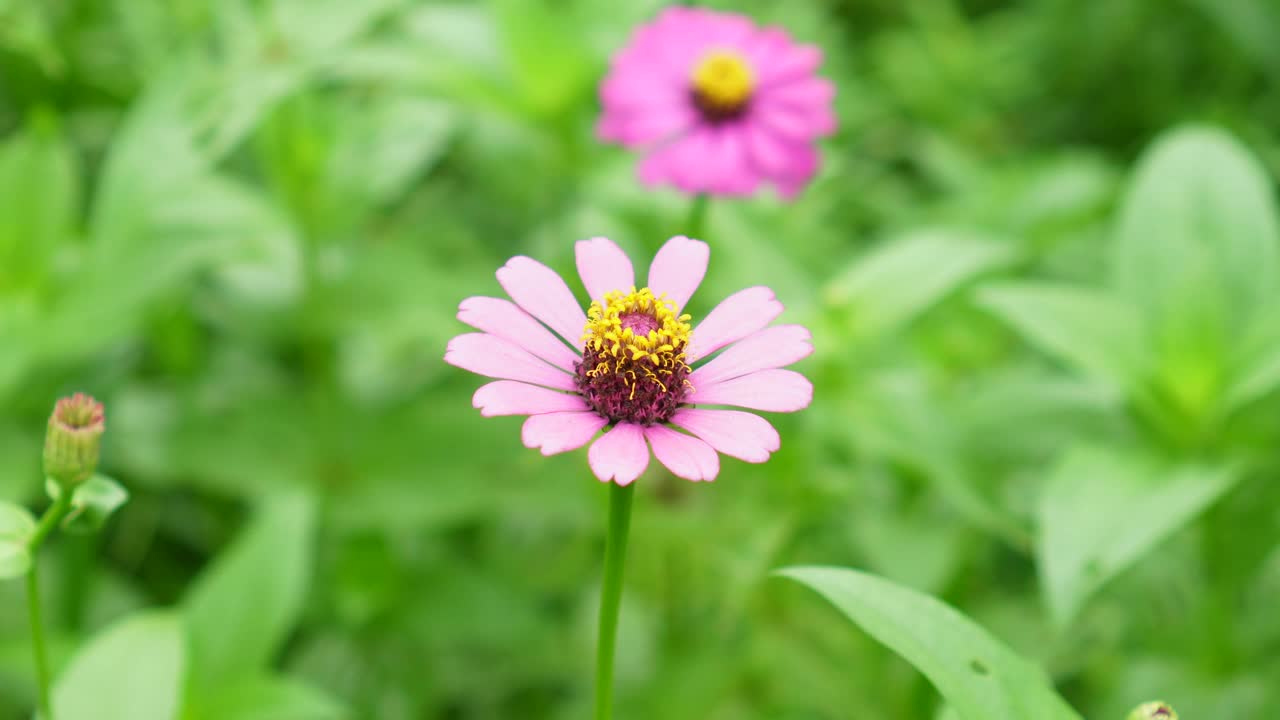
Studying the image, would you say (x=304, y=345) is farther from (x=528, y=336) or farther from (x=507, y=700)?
(x=528, y=336)

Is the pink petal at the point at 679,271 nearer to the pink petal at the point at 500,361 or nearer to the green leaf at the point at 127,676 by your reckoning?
the pink petal at the point at 500,361

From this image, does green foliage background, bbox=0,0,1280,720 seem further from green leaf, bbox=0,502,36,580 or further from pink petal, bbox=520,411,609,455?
pink petal, bbox=520,411,609,455

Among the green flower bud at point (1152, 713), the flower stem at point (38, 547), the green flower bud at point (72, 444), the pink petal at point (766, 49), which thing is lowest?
the green flower bud at point (1152, 713)

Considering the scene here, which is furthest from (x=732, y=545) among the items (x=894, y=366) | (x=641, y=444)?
(x=641, y=444)

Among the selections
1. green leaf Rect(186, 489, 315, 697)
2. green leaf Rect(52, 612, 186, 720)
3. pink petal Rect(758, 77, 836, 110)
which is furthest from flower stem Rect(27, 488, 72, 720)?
pink petal Rect(758, 77, 836, 110)

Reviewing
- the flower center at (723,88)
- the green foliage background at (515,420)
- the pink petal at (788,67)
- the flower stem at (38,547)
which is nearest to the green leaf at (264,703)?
the green foliage background at (515,420)
